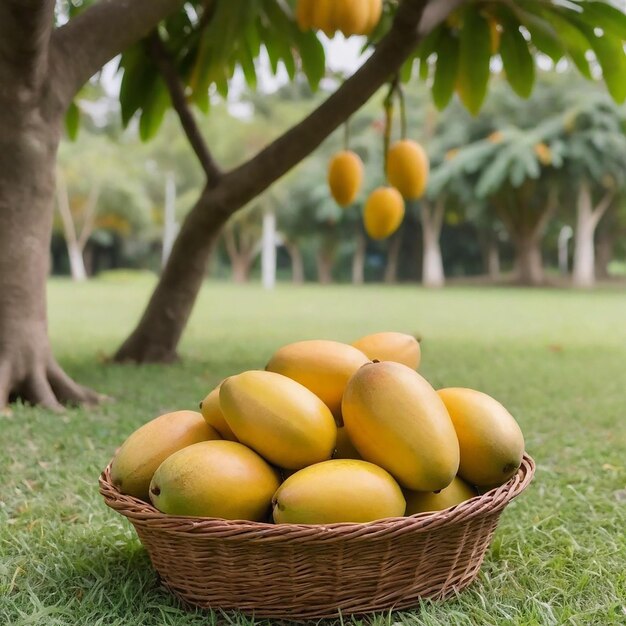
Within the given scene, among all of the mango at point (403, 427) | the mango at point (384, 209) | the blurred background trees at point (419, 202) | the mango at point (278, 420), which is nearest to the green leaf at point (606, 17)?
the mango at point (384, 209)

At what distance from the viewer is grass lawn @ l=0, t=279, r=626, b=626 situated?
1.45 metres

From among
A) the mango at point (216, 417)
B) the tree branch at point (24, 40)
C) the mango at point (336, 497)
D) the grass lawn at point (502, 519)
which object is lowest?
the grass lawn at point (502, 519)

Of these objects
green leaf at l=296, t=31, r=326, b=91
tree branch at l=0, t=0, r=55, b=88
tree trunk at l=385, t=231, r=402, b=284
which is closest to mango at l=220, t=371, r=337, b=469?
tree branch at l=0, t=0, r=55, b=88

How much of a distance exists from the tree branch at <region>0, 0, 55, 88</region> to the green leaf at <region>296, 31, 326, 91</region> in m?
1.44

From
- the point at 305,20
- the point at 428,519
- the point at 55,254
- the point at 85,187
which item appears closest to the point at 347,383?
the point at 428,519

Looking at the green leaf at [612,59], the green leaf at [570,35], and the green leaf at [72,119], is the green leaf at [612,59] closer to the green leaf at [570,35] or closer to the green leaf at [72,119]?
the green leaf at [570,35]

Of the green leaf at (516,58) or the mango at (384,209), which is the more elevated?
the green leaf at (516,58)

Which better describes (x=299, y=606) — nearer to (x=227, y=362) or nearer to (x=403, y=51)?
(x=403, y=51)

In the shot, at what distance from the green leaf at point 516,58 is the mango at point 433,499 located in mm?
2940

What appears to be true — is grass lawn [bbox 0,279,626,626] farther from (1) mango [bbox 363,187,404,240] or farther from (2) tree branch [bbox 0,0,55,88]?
(2) tree branch [bbox 0,0,55,88]

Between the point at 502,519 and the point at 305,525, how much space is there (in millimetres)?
882

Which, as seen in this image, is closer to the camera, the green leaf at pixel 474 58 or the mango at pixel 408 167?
the green leaf at pixel 474 58

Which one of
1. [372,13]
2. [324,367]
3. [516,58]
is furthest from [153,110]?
[324,367]

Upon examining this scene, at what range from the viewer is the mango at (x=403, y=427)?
1444 millimetres
